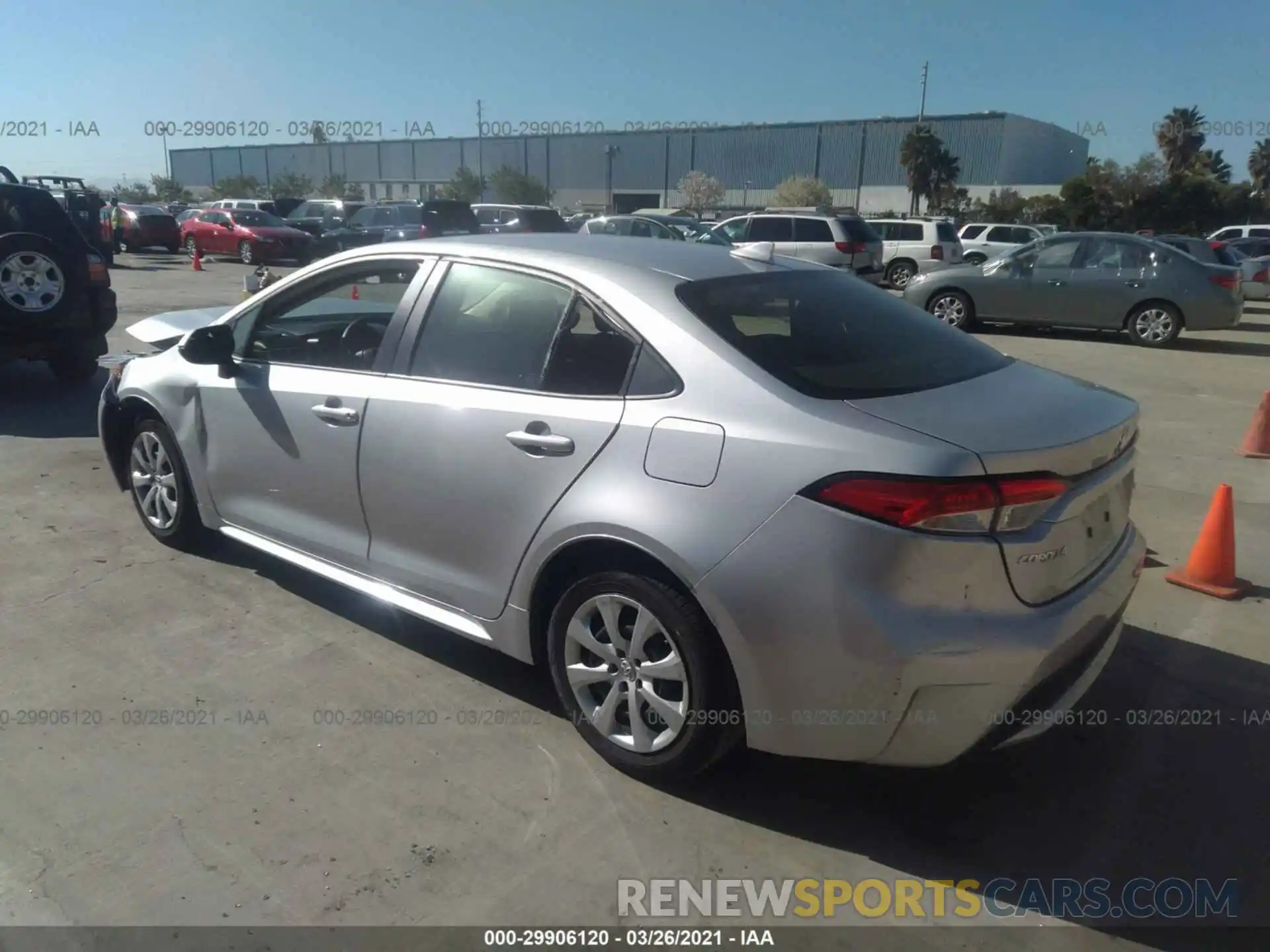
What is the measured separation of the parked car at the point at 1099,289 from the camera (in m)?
13.9

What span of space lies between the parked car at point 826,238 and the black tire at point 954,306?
463 cm

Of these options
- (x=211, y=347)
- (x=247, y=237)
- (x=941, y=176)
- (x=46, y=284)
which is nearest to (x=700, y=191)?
(x=941, y=176)

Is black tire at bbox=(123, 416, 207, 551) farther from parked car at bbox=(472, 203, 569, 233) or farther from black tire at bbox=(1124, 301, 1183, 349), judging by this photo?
parked car at bbox=(472, 203, 569, 233)

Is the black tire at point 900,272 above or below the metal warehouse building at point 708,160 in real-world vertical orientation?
below

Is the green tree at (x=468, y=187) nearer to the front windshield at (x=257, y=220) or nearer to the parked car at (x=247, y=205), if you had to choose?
the parked car at (x=247, y=205)

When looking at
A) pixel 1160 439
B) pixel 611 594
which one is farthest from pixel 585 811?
pixel 1160 439

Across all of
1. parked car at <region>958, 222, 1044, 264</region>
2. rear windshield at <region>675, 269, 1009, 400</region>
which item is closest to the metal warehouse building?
parked car at <region>958, 222, 1044, 264</region>

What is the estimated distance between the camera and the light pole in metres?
82.5

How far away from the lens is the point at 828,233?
2088cm

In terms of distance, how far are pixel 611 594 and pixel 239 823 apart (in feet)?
4.29

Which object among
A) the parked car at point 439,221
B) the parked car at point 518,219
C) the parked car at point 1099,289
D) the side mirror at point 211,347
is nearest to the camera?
the side mirror at point 211,347

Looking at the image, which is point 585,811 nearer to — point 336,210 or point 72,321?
point 72,321

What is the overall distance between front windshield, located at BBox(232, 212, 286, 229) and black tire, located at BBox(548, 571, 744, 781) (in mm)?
26907

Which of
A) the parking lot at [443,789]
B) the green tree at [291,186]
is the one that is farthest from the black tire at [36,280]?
the green tree at [291,186]
